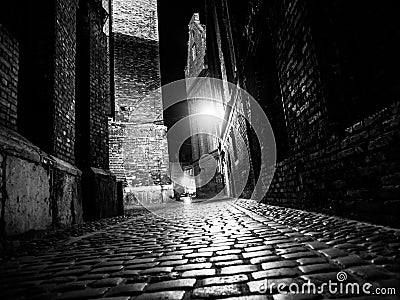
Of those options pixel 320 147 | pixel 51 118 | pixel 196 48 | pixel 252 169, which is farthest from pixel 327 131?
pixel 196 48

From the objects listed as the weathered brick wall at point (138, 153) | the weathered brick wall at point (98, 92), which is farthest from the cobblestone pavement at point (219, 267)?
the weathered brick wall at point (138, 153)

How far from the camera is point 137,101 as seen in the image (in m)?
15.8

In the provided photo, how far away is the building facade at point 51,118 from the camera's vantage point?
3.52 meters

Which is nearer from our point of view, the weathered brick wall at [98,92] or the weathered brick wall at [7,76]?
the weathered brick wall at [7,76]

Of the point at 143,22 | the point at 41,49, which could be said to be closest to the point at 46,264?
the point at 41,49

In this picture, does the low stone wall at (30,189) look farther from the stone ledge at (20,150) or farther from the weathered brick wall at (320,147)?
the weathered brick wall at (320,147)

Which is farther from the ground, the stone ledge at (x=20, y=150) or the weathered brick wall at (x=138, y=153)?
the weathered brick wall at (x=138, y=153)

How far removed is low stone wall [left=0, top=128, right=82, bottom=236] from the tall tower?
32.9 feet

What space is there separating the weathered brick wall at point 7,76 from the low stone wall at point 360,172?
4319 millimetres

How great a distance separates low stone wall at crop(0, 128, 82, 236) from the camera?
10.2 ft

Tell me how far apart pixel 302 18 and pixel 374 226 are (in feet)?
9.24

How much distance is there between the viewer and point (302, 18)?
3793 millimetres

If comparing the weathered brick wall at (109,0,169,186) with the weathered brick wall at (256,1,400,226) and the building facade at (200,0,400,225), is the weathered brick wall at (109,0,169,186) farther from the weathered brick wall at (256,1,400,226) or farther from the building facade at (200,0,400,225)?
the building facade at (200,0,400,225)

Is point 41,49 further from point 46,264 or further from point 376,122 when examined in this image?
point 376,122
